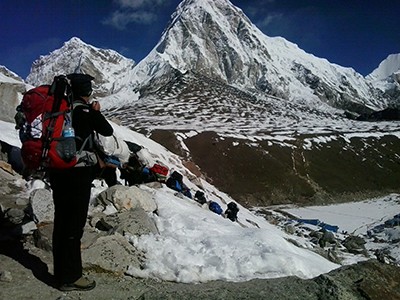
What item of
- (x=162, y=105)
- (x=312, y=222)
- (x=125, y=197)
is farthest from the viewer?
(x=162, y=105)

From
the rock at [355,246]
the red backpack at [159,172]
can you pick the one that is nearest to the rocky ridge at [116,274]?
the red backpack at [159,172]

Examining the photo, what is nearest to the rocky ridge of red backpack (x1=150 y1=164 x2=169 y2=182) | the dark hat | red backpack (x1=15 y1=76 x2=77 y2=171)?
red backpack (x1=15 y1=76 x2=77 y2=171)

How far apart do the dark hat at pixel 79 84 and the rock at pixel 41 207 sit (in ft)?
11.8

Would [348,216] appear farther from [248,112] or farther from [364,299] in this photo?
[248,112]

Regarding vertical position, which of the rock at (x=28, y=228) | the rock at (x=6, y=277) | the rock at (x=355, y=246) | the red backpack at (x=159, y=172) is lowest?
the rock at (x=355, y=246)

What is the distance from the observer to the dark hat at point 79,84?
577 cm

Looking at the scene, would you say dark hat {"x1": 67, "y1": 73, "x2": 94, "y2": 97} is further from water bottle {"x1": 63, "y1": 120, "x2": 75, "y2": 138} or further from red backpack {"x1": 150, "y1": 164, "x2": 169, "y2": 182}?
red backpack {"x1": 150, "y1": 164, "x2": 169, "y2": 182}

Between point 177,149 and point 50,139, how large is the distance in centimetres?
6235

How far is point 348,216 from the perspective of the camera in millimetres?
51656

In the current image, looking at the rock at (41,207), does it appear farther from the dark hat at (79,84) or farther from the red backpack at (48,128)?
the dark hat at (79,84)

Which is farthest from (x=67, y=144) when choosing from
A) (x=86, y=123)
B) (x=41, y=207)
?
(x=41, y=207)

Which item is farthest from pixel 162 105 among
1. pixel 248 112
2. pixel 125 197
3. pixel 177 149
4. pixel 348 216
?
pixel 125 197

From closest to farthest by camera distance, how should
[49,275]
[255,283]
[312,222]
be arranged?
1. [49,275]
2. [255,283]
3. [312,222]

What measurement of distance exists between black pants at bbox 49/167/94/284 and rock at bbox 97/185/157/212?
4.15 m
